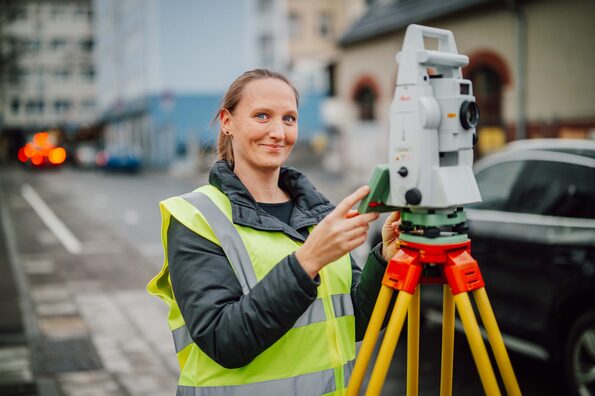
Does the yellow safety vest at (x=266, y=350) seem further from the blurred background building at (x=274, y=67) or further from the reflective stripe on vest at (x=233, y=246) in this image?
the blurred background building at (x=274, y=67)

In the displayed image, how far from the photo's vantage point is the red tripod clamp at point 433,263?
6.55 ft

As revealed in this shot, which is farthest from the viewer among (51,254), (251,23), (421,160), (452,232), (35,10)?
(35,10)

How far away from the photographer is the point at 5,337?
6961 mm

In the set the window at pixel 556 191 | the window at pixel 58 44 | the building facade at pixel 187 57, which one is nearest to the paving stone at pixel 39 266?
the window at pixel 556 191

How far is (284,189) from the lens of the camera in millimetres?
2486

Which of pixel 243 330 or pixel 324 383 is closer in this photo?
pixel 243 330

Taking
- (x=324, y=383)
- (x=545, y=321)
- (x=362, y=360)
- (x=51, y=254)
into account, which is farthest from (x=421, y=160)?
(x=51, y=254)

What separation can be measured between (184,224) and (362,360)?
665 mm

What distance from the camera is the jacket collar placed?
217 centimetres

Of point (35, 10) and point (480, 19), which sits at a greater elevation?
point (35, 10)

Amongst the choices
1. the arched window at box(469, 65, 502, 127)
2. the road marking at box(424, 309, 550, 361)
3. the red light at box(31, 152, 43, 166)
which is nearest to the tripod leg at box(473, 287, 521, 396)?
the road marking at box(424, 309, 550, 361)

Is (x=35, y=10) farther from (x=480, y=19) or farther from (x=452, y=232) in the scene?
(x=452, y=232)

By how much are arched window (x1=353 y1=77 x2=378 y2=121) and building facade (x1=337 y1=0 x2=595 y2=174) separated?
1.23 meters

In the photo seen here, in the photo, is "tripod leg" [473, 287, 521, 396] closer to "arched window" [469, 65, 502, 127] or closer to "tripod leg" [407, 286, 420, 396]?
"tripod leg" [407, 286, 420, 396]
